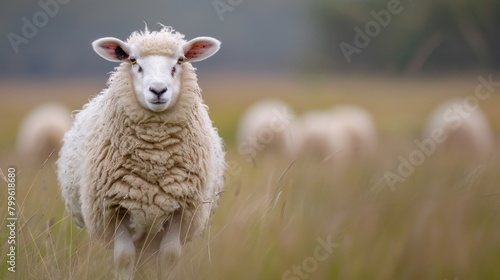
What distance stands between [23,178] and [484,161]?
2.78m

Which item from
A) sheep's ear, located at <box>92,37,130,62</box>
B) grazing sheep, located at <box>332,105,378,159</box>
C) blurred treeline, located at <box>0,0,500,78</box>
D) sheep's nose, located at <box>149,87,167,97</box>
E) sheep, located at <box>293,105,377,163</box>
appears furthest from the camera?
grazing sheep, located at <box>332,105,378,159</box>

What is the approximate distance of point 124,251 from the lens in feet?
14.0

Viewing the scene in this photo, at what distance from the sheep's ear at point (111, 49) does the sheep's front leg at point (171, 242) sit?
106 centimetres

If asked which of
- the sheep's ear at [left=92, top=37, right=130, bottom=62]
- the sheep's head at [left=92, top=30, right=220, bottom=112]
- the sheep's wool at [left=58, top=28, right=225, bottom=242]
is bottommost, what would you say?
the sheep's wool at [left=58, top=28, right=225, bottom=242]

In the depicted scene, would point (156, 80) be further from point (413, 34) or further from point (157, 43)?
point (413, 34)

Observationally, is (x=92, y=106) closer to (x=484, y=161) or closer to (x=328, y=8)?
(x=484, y=161)

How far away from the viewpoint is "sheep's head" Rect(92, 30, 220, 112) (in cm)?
422

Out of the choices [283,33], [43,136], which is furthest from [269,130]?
[283,33]

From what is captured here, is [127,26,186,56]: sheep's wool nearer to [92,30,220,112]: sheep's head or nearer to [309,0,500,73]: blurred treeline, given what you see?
[92,30,220,112]: sheep's head

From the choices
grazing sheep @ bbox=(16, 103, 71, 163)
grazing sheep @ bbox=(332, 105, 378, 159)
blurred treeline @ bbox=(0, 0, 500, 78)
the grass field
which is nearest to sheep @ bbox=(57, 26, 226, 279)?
blurred treeline @ bbox=(0, 0, 500, 78)

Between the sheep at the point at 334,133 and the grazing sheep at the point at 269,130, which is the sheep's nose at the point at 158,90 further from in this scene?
the sheep at the point at 334,133

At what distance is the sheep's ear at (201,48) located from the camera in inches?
185

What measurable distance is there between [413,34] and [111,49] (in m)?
13.8

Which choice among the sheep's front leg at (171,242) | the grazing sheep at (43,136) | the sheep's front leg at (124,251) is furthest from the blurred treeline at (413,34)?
the grazing sheep at (43,136)
